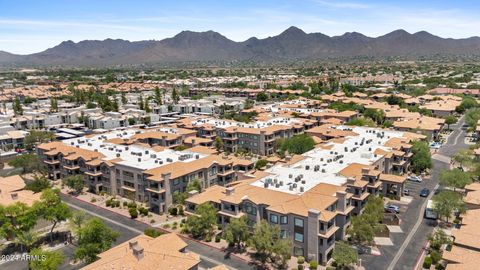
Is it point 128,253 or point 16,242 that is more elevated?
point 128,253

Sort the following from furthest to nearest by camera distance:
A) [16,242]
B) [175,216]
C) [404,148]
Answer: [404,148] < [175,216] < [16,242]

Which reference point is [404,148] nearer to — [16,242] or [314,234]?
[314,234]

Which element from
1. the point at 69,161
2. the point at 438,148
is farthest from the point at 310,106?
the point at 69,161

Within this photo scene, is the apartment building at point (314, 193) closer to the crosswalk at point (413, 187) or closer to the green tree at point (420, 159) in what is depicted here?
the crosswalk at point (413, 187)

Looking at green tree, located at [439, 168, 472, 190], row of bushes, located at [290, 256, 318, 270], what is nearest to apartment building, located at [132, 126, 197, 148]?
row of bushes, located at [290, 256, 318, 270]

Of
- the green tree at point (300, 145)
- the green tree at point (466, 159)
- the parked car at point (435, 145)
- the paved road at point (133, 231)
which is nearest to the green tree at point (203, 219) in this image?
the paved road at point (133, 231)

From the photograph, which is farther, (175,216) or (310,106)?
(310,106)

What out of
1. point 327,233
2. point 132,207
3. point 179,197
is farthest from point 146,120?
point 327,233
